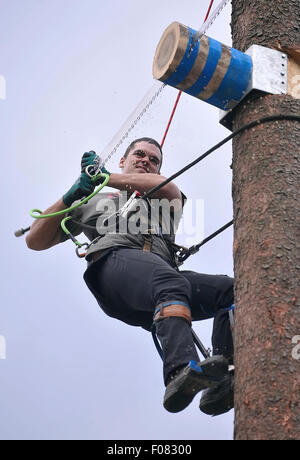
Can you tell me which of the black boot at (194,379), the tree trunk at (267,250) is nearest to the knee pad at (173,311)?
the black boot at (194,379)

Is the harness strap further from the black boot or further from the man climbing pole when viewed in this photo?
the black boot

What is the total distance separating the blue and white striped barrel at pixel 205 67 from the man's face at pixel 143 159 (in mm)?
1541

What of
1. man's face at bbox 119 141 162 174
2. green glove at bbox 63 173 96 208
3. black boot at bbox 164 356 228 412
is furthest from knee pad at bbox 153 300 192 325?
man's face at bbox 119 141 162 174

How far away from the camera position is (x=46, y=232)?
15.6 ft

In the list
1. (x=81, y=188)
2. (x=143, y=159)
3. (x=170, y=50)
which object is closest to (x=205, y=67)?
(x=170, y=50)

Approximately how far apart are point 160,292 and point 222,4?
4.72 ft

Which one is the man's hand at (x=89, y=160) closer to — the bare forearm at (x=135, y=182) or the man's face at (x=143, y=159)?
the bare forearm at (x=135, y=182)

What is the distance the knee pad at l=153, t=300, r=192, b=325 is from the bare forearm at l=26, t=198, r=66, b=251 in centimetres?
110

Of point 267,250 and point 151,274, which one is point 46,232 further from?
point 267,250

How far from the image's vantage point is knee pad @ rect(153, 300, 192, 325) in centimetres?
377

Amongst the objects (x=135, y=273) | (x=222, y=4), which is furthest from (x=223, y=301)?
(x=222, y=4)

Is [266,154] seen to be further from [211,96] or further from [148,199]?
[148,199]

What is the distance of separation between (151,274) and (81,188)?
691 millimetres

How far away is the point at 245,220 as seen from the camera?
Result: 10.6 feet
